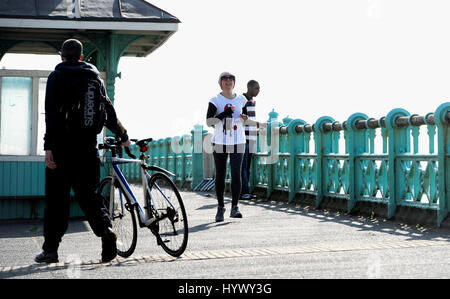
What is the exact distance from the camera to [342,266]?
235 inches

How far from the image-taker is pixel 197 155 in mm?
20219

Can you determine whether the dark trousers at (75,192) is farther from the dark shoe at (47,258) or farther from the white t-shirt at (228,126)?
the white t-shirt at (228,126)

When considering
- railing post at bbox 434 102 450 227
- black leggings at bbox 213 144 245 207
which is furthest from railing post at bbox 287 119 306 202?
railing post at bbox 434 102 450 227

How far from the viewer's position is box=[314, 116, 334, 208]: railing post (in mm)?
12500

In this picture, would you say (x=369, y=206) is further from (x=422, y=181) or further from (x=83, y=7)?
(x=83, y=7)

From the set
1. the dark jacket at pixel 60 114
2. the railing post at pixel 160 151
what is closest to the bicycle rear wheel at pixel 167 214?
the dark jacket at pixel 60 114

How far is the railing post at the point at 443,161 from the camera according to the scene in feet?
29.9

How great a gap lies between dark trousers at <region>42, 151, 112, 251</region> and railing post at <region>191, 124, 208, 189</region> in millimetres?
13288

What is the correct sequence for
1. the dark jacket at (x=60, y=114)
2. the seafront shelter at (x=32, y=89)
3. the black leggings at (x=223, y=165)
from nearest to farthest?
the dark jacket at (x=60, y=114), the black leggings at (x=223, y=165), the seafront shelter at (x=32, y=89)

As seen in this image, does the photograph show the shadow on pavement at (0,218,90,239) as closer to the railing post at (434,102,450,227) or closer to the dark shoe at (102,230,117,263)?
the dark shoe at (102,230,117,263)

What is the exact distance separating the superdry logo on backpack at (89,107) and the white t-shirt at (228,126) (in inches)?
152

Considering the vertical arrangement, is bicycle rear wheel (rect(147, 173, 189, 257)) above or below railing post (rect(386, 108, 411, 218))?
below
